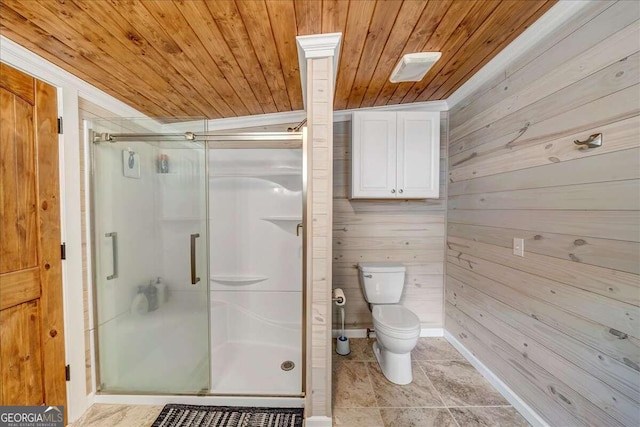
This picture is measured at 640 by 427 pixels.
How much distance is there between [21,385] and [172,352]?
0.66 metres

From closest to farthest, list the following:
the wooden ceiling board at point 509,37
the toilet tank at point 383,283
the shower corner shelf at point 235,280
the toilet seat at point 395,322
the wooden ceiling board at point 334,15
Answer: the wooden ceiling board at point 334,15 < the wooden ceiling board at point 509,37 < the toilet seat at point 395,322 < the toilet tank at point 383,283 < the shower corner shelf at point 235,280

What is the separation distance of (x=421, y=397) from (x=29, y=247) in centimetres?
242

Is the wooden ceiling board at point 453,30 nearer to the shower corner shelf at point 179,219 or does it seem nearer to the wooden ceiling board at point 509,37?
the wooden ceiling board at point 509,37

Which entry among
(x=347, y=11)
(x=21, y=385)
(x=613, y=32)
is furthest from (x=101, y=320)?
(x=613, y=32)

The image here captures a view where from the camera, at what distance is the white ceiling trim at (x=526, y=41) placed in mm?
1099

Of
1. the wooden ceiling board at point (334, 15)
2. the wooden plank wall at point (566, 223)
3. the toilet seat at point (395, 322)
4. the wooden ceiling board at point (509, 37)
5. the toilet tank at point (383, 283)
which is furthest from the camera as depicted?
the toilet tank at point (383, 283)

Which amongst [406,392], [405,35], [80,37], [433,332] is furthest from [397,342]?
[80,37]

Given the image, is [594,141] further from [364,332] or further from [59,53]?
[59,53]

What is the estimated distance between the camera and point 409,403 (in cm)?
150

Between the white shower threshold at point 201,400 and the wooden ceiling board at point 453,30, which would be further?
the white shower threshold at point 201,400

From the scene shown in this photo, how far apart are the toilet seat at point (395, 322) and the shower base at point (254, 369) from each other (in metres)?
0.71

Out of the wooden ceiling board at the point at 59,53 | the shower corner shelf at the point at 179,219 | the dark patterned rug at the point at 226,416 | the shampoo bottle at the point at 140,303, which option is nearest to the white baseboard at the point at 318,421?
the dark patterned rug at the point at 226,416
